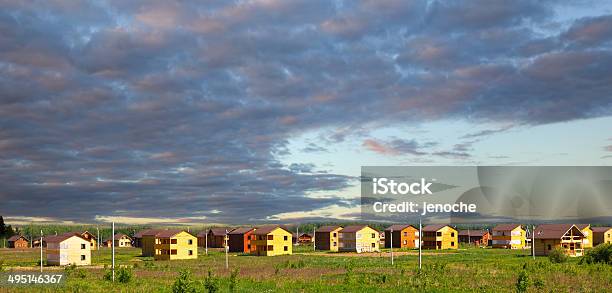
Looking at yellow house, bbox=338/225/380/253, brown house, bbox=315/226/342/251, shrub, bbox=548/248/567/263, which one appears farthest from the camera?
brown house, bbox=315/226/342/251

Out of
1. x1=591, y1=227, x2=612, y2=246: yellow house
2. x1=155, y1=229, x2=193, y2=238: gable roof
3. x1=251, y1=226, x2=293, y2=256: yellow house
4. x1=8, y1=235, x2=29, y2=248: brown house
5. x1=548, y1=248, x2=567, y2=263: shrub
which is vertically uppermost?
x1=155, y1=229, x2=193, y2=238: gable roof

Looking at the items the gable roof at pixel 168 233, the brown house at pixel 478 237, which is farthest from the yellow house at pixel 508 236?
the gable roof at pixel 168 233

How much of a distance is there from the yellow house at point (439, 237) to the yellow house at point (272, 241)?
33613 millimetres

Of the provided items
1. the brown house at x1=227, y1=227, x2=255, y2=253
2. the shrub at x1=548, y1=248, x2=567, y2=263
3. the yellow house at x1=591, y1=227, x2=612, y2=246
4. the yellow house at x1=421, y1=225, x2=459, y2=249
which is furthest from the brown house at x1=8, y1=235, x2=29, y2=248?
the yellow house at x1=591, y1=227, x2=612, y2=246

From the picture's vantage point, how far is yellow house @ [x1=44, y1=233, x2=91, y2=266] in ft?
272

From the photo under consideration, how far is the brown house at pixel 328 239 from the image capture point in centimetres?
13200

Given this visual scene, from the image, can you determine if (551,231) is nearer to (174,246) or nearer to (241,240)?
(174,246)

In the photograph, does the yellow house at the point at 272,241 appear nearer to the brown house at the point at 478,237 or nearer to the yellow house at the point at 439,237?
the yellow house at the point at 439,237

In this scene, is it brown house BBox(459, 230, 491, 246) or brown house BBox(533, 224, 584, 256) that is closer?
brown house BBox(533, 224, 584, 256)

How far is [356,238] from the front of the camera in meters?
125

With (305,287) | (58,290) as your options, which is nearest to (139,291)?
(58,290)

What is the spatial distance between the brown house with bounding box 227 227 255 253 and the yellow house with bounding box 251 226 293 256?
54.1 ft

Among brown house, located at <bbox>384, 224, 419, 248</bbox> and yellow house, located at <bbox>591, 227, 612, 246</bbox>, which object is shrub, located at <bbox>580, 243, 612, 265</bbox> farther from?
yellow house, located at <bbox>591, 227, 612, 246</bbox>

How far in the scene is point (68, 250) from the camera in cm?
8331
